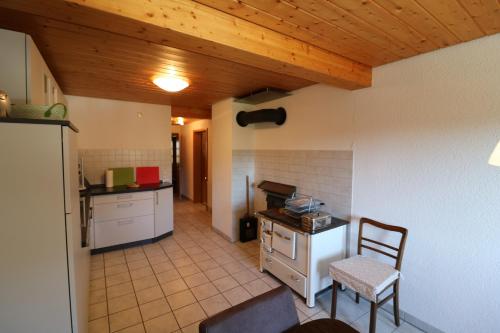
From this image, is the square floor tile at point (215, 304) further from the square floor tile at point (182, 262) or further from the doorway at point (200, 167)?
the doorway at point (200, 167)

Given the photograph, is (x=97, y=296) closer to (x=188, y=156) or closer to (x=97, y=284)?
(x=97, y=284)

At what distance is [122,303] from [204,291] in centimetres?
79

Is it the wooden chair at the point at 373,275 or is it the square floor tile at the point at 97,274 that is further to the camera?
the square floor tile at the point at 97,274

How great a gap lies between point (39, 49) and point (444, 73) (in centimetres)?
319

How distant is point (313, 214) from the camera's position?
2377 millimetres

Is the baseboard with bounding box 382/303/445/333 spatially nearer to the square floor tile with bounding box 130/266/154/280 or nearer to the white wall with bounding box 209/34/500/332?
the white wall with bounding box 209/34/500/332

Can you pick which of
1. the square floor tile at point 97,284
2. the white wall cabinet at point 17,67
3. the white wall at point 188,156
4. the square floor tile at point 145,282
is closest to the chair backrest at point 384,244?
the square floor tile at point 145,282

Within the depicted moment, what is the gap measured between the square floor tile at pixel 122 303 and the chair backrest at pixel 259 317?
1.70m

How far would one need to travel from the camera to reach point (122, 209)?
134 inches

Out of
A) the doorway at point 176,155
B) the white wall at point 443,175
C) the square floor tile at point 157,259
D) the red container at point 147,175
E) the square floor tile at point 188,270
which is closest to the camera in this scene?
the white wall at point 443,175

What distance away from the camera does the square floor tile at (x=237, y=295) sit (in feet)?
7.74

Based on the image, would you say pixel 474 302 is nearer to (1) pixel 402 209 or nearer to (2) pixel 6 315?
(1) pixel 402 209

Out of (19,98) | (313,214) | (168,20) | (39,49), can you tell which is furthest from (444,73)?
(39,49)

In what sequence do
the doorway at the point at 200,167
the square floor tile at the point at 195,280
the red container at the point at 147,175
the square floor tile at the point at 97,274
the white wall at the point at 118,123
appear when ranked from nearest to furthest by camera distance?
the square floor tile at the point at 195,280
the square floor tile at the point at 97,274
the white wall at the point at 118,123
the red container at the point at 147,175
the doorway at the point at 200,167
